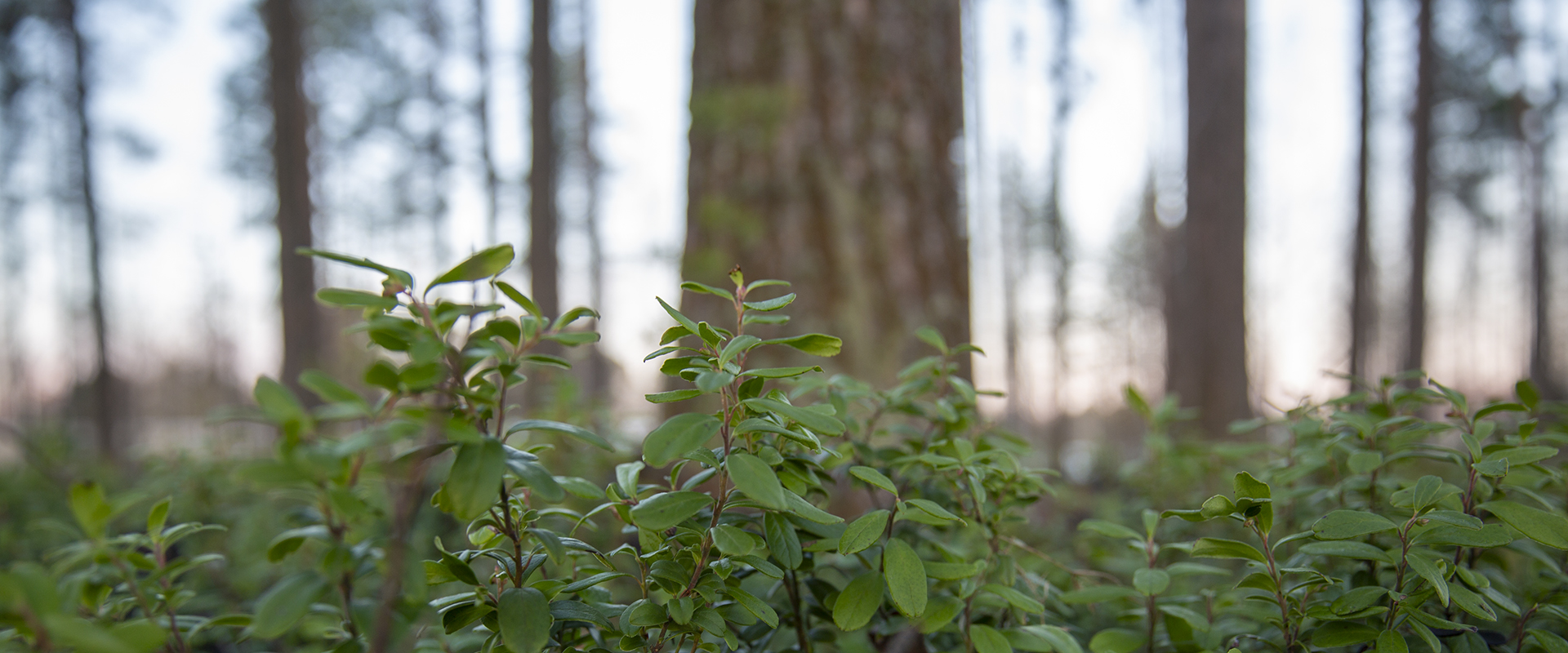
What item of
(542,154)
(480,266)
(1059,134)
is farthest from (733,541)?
(1059,134)

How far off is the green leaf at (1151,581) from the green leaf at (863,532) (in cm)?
37

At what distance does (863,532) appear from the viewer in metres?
0.77

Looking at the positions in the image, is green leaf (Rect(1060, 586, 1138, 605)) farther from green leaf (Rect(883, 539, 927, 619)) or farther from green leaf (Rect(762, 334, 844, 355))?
green leaf (Rect(762, 334, 844, 355))

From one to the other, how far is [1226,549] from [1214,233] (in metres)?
4.72

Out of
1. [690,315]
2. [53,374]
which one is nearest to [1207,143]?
[690,315]

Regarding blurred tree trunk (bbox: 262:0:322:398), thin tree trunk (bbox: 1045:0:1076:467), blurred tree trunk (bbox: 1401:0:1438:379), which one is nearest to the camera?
blurred tree trunk (bbox: 262:0:322:398)

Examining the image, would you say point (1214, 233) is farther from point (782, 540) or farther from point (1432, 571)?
point (782, 540)

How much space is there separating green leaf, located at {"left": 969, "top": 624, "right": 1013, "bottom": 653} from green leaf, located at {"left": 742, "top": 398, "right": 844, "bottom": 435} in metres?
0.36

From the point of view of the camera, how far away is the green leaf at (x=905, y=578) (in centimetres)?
74

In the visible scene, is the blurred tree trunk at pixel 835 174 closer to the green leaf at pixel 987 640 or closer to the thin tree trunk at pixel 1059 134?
the green leaf at pixel 987 640

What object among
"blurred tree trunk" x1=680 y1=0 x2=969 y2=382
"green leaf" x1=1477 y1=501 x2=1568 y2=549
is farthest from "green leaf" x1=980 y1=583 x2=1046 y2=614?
"blurred tree trunk" x1=680 y1=0 x2=969 y2=382

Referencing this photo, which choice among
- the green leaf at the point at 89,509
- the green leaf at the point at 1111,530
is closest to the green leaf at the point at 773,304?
the green leaf at the point at 1111,530

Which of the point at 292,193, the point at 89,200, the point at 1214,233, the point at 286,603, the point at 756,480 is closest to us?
the point at 286,603

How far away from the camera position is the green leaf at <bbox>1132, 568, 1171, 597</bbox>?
87cm
